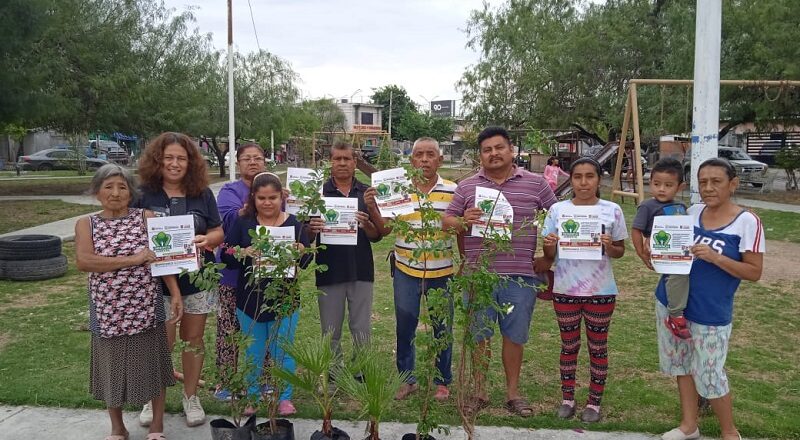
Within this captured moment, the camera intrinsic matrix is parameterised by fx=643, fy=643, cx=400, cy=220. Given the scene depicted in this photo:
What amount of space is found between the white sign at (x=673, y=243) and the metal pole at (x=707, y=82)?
1.04 metres

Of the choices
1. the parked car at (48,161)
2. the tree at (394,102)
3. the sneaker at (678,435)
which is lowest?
the sneaker at (678,435)

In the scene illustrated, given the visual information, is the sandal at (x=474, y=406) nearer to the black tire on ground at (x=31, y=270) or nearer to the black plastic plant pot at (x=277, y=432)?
the black plastic plant pot at (x=277, y=432)

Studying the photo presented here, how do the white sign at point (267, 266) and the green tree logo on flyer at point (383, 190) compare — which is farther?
the green tree logo on flyer at point (383, 190)

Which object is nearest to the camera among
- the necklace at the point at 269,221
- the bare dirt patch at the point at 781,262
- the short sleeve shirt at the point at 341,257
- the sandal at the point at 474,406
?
the sandal at the point at 474,406

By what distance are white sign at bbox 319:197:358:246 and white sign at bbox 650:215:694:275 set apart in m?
1.82

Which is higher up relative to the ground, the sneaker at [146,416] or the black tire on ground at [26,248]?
the black tire on ground at [26,248]

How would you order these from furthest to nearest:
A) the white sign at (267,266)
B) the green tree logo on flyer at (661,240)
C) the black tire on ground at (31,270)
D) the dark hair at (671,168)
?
the black tire on ground at (31,270)
the dark hair at (671,168)
the green tree logo on flyer at (661,240)
the white sign at (267,266)

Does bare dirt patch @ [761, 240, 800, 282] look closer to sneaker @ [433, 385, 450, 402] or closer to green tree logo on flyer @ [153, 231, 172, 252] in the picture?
sneaker @ [433, 385, 450, 402]

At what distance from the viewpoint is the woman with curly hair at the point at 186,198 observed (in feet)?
13.0

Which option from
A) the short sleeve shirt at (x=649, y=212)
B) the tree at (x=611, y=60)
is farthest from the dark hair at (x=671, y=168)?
the tree at (x=611, y=60)

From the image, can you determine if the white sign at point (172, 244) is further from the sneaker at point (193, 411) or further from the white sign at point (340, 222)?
the sneaker at point (193, 411)

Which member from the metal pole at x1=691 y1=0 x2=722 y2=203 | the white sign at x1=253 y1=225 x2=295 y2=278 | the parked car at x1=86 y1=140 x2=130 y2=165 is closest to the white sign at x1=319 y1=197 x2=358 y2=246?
the white sign at x1=253 y1=225 x2=295 y2=278

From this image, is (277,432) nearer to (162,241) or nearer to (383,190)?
(162,241)

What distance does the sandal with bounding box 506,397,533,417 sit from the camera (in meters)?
4.31
